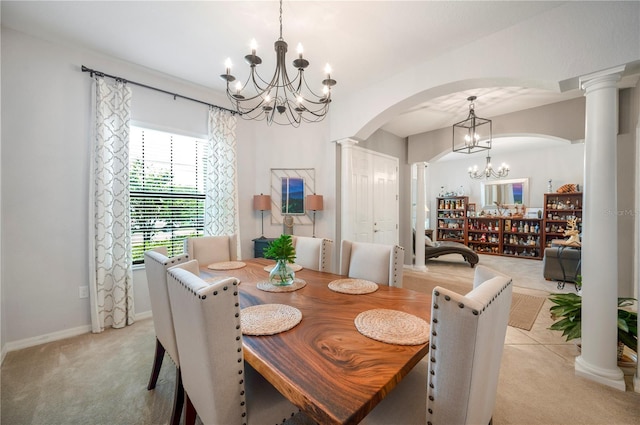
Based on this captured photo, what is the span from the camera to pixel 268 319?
49.4 inches

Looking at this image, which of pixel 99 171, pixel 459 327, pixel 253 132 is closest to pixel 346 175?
pixel 253 132

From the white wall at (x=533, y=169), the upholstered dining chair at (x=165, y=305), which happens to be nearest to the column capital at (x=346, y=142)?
the upholstered dining chair at (x=165, y=305)

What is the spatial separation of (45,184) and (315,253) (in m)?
2.58

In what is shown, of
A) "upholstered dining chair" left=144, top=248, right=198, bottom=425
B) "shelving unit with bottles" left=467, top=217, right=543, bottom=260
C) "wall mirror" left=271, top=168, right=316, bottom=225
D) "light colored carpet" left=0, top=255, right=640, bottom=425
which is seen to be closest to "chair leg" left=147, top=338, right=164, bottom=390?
"light colored carpet" left=0, top=255, right=640, bottom=425

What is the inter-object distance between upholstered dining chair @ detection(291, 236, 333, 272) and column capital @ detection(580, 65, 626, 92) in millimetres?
2261

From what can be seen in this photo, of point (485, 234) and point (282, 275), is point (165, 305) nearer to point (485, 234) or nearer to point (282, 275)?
point (282, 275)

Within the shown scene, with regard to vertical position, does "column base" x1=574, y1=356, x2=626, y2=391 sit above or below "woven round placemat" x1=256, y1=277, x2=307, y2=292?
below

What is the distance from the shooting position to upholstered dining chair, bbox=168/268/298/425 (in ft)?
2.89

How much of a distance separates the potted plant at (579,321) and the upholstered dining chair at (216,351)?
8.17 feet

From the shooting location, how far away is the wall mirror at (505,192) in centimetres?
703

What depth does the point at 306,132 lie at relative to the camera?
391 cm

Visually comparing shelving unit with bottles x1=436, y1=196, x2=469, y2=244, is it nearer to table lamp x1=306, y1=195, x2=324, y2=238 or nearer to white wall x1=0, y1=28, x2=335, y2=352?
table lamp x1=306, y1=195, x2=324, y2=238

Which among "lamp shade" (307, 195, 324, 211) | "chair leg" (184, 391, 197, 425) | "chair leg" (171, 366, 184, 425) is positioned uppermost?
A: "lamp shade" (307, 195, 324, 211)

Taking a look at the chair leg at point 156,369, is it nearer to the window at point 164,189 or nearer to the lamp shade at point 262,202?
the window at point 164,189
